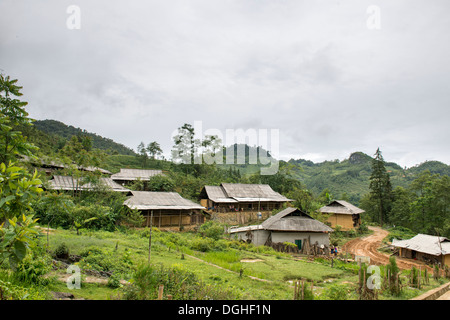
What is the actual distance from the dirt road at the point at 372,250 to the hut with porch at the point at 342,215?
2.90 metres

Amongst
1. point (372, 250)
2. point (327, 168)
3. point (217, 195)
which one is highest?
point (327, 168)

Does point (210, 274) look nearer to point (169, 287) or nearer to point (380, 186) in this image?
point (169, 287)

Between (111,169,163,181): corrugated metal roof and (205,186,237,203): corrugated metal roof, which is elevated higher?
(111,169,163,181): corrugated metal roof

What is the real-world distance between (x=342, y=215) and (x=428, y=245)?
13.0m

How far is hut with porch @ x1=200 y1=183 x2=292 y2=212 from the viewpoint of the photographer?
2923 cm

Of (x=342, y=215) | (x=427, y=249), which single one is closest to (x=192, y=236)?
(x=427, y=249)

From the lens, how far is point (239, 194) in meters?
31.6

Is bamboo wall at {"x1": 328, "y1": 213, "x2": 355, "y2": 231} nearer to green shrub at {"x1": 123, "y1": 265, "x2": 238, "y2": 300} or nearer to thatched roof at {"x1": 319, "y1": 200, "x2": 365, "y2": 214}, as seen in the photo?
thatched roof at {"x1": 319, "y1": 200, "x2": 365, "y2": 214}

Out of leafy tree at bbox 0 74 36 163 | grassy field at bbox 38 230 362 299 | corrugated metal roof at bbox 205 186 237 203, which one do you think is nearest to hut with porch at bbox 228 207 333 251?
grassy field at bbox 38 230 362 299
